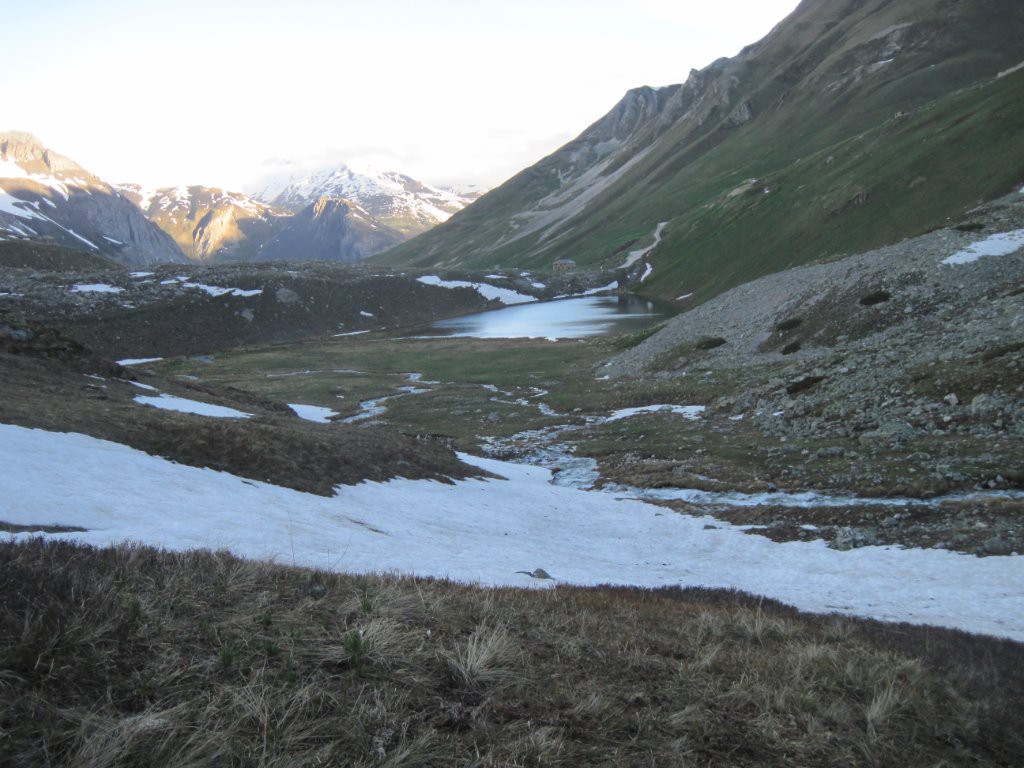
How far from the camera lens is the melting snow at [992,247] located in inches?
1891

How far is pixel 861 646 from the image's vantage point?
999 cm

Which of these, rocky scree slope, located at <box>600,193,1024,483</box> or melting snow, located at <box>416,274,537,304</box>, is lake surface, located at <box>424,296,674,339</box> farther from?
rocky scree slope, located at <box>600,193,1024,483</box>

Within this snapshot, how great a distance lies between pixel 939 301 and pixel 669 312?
2743 inches

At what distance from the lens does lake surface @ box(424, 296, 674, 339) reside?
10469 cm

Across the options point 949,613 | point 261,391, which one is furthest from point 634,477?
point 261,391

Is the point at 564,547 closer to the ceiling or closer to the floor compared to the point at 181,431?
closer to the floor

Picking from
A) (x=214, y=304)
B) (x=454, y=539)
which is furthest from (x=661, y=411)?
(x=214, y=304)

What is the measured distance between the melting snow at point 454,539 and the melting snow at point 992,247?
126ft

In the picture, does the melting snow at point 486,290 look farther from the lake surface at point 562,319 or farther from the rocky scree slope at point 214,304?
the lake surface at point 562,319

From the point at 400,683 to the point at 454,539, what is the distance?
43.2 ft

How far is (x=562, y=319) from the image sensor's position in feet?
408

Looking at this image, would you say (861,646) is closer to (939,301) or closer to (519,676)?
(519,676)

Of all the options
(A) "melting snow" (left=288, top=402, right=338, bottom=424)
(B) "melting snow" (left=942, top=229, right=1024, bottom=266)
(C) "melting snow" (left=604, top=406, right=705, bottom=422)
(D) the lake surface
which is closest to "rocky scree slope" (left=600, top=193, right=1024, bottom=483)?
(B) "melting snow" (left=942, top=229, right=1024, bottom=266)

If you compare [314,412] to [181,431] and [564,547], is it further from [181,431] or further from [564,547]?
[564,547]
